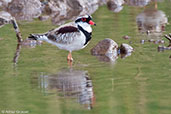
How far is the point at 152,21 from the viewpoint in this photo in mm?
21297

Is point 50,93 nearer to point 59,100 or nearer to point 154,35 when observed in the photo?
point 59,100

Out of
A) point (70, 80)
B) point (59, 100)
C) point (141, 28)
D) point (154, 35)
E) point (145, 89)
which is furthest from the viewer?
point (141, 28)

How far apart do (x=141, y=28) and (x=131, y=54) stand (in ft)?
15.8

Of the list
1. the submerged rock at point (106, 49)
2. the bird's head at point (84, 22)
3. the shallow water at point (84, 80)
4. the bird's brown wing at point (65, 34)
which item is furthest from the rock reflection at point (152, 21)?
the bird's brown wing at point (65, 34)

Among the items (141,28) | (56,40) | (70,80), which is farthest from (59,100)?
(141,28)

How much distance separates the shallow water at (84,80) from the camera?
1005 cm

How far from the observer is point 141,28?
19750mm

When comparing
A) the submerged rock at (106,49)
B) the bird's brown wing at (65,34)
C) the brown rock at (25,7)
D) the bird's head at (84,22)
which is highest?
the brown rock at (25,7)

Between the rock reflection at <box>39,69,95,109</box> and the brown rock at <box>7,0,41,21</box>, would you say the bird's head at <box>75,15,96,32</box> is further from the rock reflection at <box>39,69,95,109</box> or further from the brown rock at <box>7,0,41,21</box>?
the brown rock at <box>7,0,41,21</box>

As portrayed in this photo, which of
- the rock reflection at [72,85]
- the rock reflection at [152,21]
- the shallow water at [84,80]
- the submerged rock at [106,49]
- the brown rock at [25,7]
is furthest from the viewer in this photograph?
the brown rock at [25,7]

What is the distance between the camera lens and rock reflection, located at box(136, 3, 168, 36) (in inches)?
763

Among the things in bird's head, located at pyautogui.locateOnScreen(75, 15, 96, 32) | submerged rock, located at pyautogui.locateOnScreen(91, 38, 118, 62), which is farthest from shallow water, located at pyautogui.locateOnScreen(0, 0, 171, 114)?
bird's head, located at pyautogui.locateOnScreen(75, 15, 96, 32)

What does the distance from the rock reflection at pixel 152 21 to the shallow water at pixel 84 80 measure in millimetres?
1298

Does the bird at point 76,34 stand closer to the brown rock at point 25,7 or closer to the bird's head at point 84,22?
the bird's head at point 84,22
